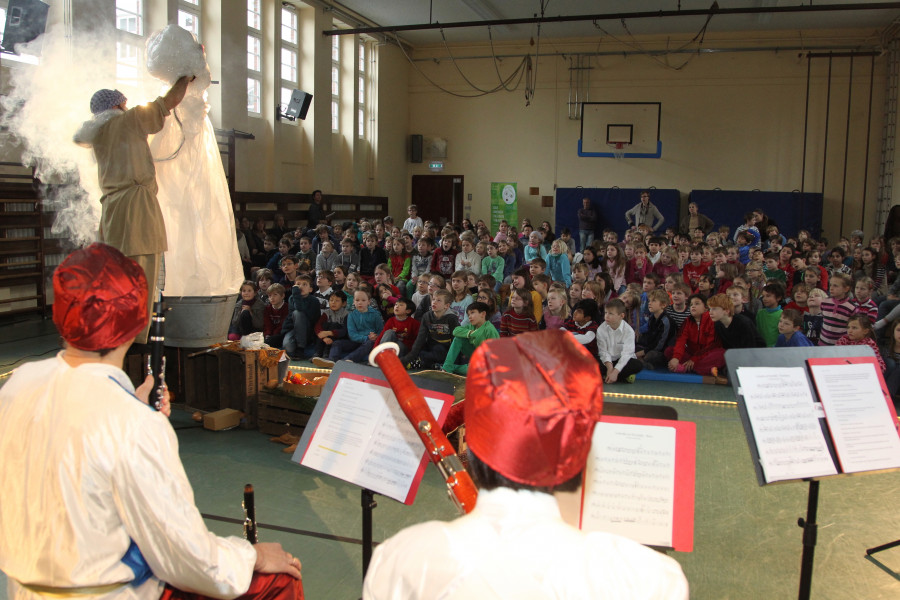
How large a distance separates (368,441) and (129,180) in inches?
95.1

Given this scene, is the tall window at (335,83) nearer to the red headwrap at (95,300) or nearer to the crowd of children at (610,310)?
the crowd of children at (610,310)

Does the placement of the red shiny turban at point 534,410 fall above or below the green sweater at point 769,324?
above

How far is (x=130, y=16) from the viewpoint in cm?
975

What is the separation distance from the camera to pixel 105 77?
4379mm

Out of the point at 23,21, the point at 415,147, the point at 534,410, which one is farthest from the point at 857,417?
the point at 415,147

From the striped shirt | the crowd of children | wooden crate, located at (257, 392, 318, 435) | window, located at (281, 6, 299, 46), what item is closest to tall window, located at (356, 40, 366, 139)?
window, located at (281, 6, 299, 46)

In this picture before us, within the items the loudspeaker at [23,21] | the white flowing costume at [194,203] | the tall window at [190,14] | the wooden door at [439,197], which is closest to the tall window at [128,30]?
the tall window at [190,14]

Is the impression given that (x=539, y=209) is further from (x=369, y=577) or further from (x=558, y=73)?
(x=369, y=577)

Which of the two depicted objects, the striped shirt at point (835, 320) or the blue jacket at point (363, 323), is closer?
the striped shirt at point (835, 320)

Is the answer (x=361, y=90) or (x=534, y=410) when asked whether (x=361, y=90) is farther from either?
(x=534, y=410)

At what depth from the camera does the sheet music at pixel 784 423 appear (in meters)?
2.18

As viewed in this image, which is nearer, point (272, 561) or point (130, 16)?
point (272, 561)

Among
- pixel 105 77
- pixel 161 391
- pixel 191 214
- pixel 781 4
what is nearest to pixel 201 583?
pixel 161 391

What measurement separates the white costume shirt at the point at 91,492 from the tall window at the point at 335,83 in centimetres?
1397
